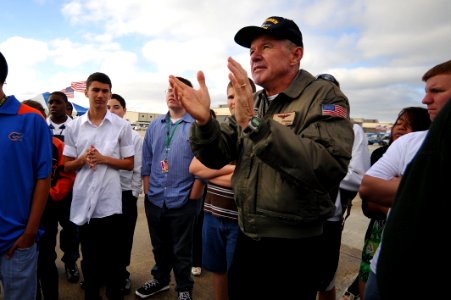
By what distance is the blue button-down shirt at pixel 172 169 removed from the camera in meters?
2.98

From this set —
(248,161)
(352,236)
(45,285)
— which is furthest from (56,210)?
(352,236)

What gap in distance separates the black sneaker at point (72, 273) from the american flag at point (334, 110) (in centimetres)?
339

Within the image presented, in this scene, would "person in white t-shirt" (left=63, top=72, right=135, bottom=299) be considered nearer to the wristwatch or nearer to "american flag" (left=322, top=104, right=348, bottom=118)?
the wristwatch

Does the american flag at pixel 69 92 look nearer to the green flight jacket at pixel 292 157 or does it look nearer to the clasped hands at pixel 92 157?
the clasped hands at pixel 92 157

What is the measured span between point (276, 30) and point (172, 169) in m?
1.84

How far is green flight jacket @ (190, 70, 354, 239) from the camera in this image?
1.30 metres

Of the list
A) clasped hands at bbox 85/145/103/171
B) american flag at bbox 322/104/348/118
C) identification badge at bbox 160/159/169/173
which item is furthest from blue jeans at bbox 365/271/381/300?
clasped hands at bbox 85/145/103/171

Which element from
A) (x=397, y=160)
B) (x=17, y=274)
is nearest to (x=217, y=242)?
(x=17, y=274)

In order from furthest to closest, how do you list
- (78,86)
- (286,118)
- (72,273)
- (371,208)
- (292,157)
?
(78,86) < (72,273) < (371,208) < (286,118) < (292,157)

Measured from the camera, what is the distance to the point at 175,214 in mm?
2971

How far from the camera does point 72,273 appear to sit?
3332mm

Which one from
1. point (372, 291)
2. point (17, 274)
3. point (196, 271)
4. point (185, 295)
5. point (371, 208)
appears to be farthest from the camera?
point (196, 271)

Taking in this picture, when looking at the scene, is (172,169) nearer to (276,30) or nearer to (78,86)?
(276,30)

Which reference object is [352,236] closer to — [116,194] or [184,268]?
[184,268]
